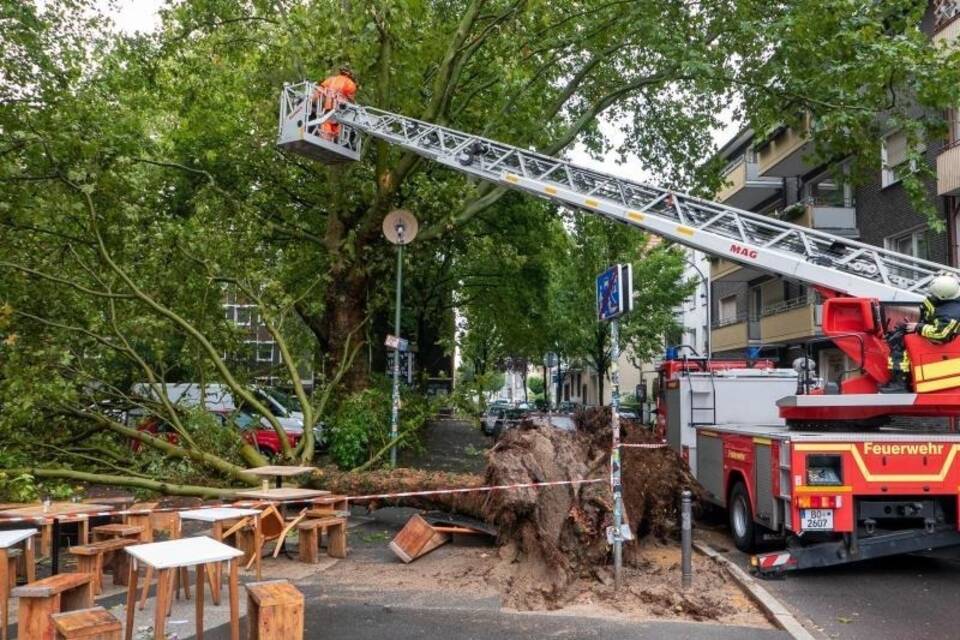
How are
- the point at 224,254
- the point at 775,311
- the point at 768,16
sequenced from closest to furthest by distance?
the point at 224,254, the point at 768,16, the point at 775,311

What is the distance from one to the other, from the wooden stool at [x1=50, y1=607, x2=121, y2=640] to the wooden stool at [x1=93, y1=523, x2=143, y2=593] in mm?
3400

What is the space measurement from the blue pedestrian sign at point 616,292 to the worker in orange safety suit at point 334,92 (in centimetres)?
672

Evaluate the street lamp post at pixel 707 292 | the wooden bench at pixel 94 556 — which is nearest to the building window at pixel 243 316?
the wooden bench at pixel 94 556

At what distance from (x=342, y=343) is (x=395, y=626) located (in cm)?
813

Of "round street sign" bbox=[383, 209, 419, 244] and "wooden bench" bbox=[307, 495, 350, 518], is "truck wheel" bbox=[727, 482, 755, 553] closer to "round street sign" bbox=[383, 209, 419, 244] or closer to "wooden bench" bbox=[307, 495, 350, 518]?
"wooden bench" bbox=[307, 495, 350, 518]

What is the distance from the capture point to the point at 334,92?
510 inches

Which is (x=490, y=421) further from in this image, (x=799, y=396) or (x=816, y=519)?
(x=816, y=519)

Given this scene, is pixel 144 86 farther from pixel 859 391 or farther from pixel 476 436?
pixel 476 436

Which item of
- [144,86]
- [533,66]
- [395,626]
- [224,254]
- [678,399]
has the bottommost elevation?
[395,626]

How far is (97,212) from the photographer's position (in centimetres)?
1070

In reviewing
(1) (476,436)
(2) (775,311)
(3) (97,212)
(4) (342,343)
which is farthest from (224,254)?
(2) (775,311)

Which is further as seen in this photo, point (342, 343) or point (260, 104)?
point (260, 104)

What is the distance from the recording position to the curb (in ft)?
20.3

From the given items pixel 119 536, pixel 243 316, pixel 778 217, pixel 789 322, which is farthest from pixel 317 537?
pixel 778 217
